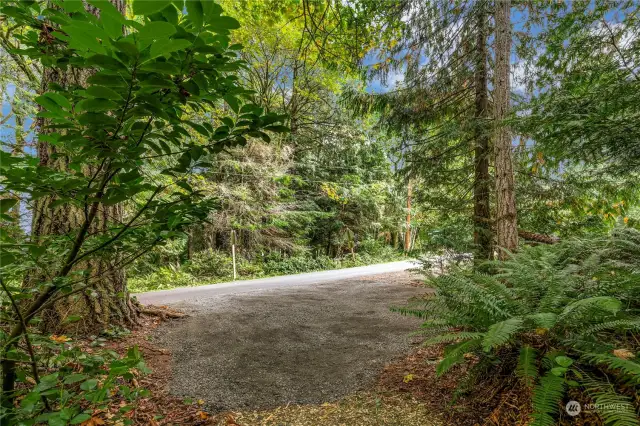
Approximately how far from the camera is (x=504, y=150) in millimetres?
5008

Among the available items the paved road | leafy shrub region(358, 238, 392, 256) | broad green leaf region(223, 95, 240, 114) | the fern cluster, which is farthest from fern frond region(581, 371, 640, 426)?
leafy shrub region(358, 238, 392, 256)

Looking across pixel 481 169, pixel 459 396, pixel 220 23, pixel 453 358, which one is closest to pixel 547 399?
pixel 453 358

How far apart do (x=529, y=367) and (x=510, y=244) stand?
3.68 metres

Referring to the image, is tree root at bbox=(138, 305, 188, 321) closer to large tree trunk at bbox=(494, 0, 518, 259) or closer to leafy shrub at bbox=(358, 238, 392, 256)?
large tree trunk at bbox=(494, 0, 518, 259)

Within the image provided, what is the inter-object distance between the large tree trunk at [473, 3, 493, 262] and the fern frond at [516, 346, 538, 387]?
15.2 feet

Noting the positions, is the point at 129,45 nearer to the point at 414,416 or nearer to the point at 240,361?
the point at 414,416

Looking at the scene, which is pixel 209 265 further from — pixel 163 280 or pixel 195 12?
pixel 195 12

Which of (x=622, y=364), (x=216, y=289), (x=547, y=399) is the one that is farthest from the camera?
(x=216, y=289)

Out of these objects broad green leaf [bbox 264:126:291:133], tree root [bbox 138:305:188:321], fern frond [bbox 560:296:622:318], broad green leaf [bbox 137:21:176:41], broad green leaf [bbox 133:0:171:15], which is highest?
broad green leaf [bbox 133:0:171:15]

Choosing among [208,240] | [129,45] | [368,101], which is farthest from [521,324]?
[208,240]

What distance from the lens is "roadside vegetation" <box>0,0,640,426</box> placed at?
917mm

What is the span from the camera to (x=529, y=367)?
6.02 ft

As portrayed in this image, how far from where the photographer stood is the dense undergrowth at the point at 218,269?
998 centimetres

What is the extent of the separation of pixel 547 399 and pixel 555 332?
585 mm
